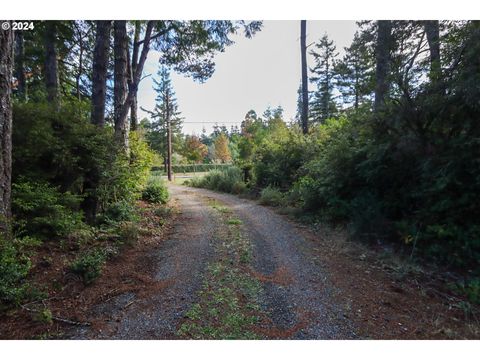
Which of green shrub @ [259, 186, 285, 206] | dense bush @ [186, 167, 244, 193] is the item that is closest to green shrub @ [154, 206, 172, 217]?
green shrub @ [259, 186, 285, 206]

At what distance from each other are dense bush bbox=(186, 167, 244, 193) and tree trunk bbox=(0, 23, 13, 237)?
310 inches

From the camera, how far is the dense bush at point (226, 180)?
10.7 metres

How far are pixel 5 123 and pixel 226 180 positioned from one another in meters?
8.88

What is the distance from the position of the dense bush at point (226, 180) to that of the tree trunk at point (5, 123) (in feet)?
25.8

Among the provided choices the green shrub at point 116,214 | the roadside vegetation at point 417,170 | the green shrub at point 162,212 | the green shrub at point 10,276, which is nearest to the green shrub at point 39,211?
the green shrub at point 10,276

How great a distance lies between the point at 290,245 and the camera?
13.2 ft

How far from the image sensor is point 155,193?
716 cm

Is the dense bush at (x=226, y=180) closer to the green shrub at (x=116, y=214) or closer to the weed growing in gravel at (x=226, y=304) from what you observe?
the green shrub at (x=116, y=214)

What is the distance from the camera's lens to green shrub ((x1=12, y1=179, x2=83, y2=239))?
300cm

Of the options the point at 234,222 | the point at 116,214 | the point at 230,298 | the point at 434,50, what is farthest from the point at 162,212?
the point at 434,50

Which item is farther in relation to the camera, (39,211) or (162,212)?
(162,212)

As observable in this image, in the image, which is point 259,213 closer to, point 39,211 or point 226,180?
point 39,211

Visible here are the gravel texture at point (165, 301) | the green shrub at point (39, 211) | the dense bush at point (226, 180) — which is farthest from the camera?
the dense bush at point (226, 180)

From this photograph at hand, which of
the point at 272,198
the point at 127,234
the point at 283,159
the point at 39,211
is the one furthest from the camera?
the point at 283,159
